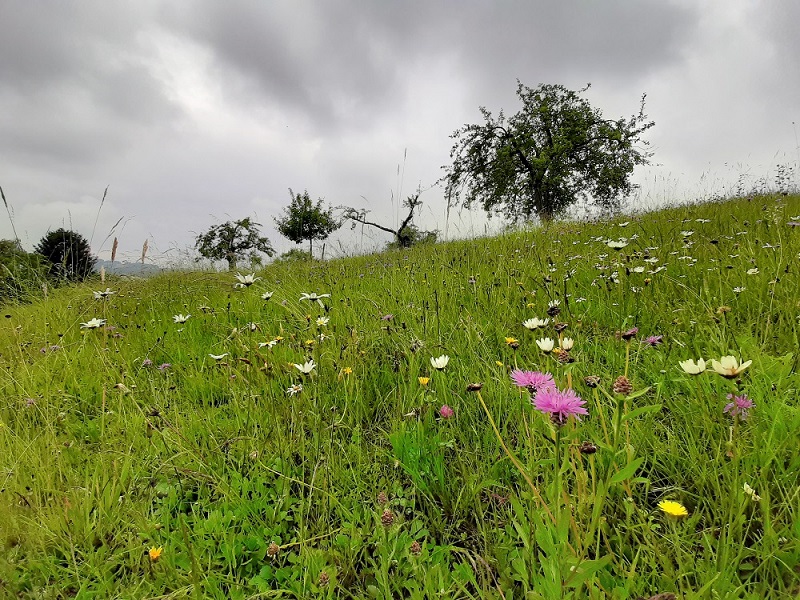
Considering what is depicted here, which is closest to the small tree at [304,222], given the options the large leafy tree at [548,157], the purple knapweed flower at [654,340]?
the large leafy tree at [548,157]

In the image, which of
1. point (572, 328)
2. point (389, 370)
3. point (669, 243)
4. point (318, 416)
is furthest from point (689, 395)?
point (669, 243)

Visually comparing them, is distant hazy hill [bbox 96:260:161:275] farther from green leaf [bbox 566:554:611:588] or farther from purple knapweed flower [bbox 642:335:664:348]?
green leaf [bbox 566:554:611:588]

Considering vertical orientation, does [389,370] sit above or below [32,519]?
above

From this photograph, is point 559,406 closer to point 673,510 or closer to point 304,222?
point 673,510

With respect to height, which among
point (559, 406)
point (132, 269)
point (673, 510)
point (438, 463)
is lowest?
point (438, 463)

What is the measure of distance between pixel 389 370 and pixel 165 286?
166 inches

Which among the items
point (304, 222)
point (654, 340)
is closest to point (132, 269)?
point (654, 340)

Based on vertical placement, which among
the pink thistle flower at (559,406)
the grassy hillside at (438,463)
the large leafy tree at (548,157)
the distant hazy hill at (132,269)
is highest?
the large leafy tree at (548,157)

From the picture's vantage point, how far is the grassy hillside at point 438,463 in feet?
2.70

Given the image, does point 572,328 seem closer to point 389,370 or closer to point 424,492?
point 389,370

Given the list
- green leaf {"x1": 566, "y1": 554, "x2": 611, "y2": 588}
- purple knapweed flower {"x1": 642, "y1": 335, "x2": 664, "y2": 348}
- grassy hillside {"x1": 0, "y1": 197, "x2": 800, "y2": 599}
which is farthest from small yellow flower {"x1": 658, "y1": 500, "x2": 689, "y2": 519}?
purple knapweed flower {"x1": 642, "y1": 335, "x2": 664, "y2": 348}

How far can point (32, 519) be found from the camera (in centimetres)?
114

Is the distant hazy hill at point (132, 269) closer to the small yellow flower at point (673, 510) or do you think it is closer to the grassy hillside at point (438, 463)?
the grassy hillside at point (438, 463)

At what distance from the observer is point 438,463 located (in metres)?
1.21
